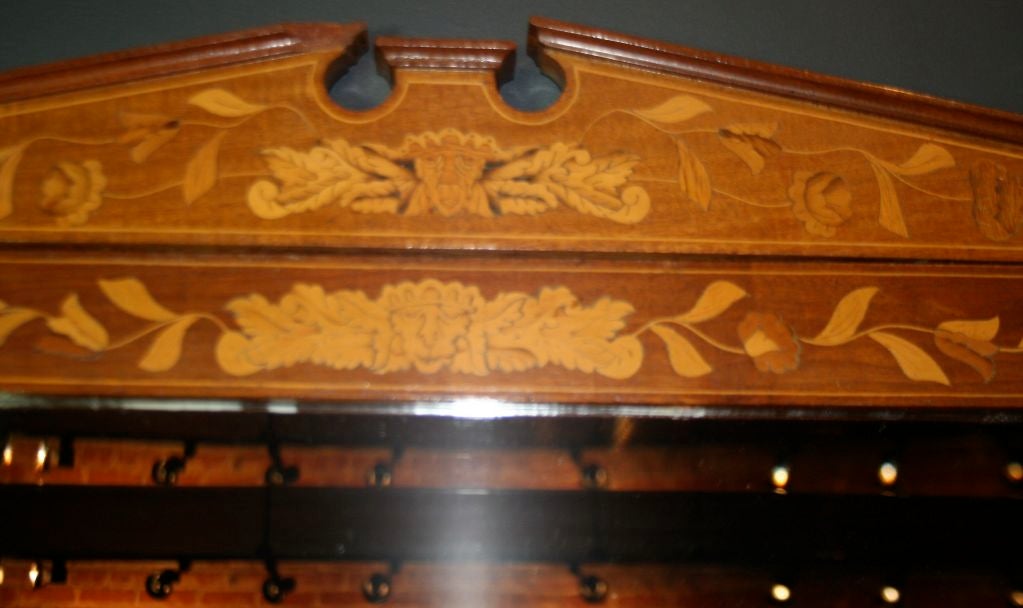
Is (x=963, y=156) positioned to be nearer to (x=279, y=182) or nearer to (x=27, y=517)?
(x=279, y=182)

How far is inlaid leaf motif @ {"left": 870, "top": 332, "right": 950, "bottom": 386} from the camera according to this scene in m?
0.98

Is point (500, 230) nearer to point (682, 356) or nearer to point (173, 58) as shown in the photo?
point (682, 356)

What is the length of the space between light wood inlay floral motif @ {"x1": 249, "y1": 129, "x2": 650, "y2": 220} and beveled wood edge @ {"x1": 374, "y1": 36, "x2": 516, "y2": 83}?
10cm

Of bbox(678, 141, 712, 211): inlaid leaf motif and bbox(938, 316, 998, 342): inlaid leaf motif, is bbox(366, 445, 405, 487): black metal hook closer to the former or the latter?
bbox(678, 141, 712, 211): inlaid leaf motif

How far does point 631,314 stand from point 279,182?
0.45m

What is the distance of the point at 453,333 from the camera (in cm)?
95

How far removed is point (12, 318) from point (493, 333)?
54 centimetres

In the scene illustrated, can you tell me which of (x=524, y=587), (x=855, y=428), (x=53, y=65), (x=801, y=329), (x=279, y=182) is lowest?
(x=524, y=587)

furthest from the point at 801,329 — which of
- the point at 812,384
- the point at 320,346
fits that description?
the point at 320,346

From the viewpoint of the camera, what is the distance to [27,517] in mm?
987

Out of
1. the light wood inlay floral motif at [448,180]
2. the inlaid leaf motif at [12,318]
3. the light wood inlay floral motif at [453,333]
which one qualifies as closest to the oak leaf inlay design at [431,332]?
the light wood inlay floral motif at [453,333]

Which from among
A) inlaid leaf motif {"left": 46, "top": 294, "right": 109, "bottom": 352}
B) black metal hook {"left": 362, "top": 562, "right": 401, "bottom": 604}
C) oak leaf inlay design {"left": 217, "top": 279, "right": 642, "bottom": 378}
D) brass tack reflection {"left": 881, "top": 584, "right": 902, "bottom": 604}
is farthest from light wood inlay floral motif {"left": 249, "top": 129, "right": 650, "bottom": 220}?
brass tack reflection {"left": 881, "top": 584, "right": 902, "bottom": 604}

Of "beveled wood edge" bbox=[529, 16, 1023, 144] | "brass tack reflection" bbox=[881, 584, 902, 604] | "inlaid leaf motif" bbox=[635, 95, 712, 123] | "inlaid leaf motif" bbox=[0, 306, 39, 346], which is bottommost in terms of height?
"brass tack reflection" bbox=[881, 584, 902, 604]

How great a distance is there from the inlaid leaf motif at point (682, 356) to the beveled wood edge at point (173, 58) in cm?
56
